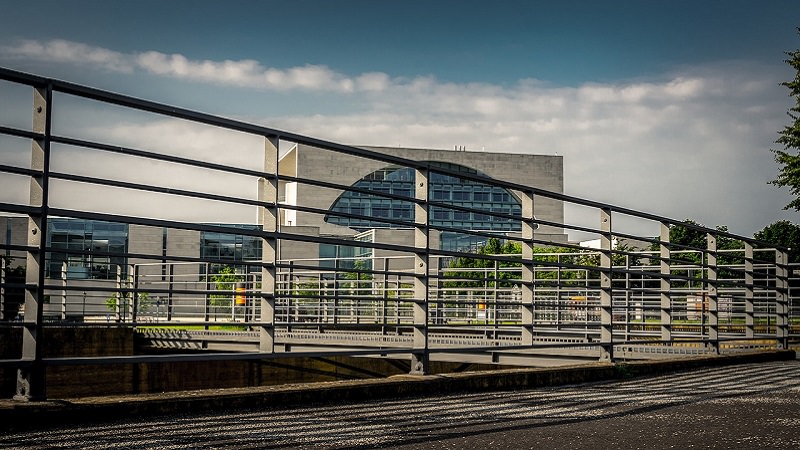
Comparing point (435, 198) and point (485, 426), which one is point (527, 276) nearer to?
point (485, 426)

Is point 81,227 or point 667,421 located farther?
point 81,227

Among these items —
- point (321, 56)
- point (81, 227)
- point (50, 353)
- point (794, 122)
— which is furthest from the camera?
point (81, 227)

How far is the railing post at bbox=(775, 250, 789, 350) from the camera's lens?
14.0 metres

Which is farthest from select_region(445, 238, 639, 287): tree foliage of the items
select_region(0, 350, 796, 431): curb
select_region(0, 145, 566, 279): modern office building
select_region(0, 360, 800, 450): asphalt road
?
select_region(0, 145, 566, 279): modern office building

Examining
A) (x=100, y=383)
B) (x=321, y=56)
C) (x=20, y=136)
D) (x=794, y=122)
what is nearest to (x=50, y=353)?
(x=100, y=383)

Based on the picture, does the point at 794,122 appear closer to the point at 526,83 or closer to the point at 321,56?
the point at 321,56

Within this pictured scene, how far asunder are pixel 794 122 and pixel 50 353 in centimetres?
2600

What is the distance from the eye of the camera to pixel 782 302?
1430 cm

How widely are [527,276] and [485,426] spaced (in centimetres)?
344

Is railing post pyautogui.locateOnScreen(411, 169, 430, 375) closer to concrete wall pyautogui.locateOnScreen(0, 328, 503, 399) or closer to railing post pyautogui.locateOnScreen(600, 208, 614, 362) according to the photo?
railing post pyautogui.locateOnScreen(600, 208, 614, 362)

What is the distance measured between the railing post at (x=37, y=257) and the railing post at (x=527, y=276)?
15.2 ft

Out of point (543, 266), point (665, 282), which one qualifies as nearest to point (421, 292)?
point (543, 266)

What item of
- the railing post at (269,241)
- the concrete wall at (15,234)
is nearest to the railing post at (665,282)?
the railing post at (269,241)

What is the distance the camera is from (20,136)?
5023mm
